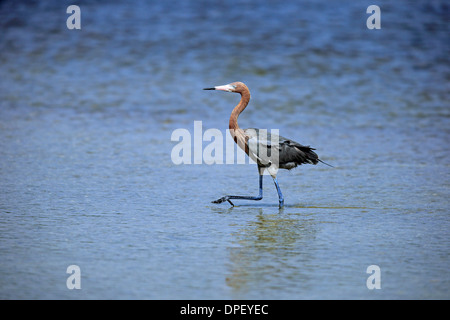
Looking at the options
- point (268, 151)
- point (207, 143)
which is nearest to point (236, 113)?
point (268, 151)

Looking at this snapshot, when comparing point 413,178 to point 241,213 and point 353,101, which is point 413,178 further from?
point 353,101

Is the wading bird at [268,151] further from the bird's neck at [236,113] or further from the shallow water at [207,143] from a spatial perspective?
the shallow water at [207,143]

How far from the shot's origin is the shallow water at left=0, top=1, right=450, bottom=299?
6059 mm

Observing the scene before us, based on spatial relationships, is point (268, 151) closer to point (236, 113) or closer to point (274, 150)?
point (274, 150)

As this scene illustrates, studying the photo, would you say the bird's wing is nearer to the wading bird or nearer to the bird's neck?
the wading bird

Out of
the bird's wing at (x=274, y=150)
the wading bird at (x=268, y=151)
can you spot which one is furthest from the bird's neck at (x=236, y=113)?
the bird's wing at (x=274, y=150)

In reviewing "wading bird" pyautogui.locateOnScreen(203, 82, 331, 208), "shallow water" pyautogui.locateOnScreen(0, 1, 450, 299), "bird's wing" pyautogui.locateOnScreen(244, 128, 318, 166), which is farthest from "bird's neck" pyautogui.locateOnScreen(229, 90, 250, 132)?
"shallow water" pyautogui.locateOnScreen(0, 1, 450, 299)

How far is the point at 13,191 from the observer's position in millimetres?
8695

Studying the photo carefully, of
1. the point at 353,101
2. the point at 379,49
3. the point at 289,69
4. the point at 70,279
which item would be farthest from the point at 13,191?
the point at 379,49

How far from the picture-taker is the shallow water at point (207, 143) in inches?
239

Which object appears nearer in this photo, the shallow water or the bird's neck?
the shallow water
